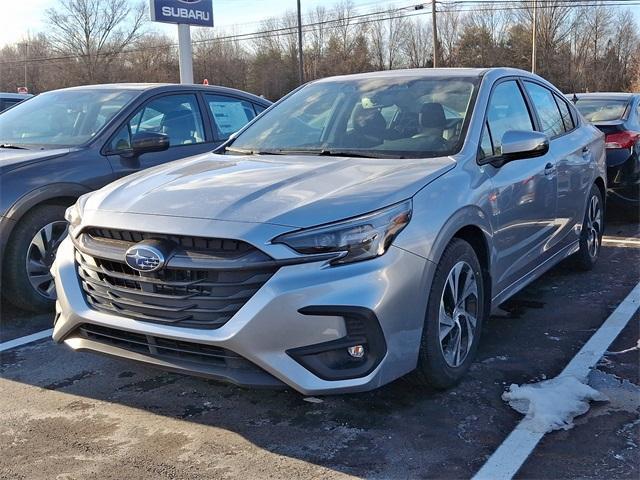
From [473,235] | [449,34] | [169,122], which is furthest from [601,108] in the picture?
[449,34]

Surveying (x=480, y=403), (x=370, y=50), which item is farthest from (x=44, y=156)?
(x=370, y=50)

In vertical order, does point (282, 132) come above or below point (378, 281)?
above

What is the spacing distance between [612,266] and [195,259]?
4.56 m

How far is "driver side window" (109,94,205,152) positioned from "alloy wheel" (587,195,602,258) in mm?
3417

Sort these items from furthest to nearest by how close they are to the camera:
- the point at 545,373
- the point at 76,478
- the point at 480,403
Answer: the point at 545,373, the point at 480,403, the point at 76,478

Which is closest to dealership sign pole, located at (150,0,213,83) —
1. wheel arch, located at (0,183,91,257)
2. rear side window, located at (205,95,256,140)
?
rear side window, located at (205,95,256,140)

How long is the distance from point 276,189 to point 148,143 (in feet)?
7.48

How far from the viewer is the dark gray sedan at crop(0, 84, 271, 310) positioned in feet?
15.4

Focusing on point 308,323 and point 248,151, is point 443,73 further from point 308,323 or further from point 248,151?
point 308,323

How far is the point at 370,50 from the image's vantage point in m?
66.9

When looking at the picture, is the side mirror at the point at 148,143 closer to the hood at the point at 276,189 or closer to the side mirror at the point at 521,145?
the hood at the point at 276,189

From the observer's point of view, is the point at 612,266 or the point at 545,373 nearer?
the point at 545,373

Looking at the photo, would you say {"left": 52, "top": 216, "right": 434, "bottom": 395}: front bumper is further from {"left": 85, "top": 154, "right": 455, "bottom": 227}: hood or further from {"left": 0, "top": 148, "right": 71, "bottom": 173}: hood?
{"left": 0, "top": 148, "right": 71, "bottom": 173}: hood

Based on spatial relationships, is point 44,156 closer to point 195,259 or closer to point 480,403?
point 195,259
